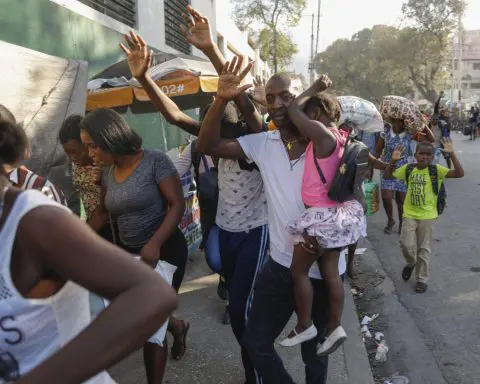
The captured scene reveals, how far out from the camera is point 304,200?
9.29 feet

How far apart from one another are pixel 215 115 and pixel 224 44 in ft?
75.3

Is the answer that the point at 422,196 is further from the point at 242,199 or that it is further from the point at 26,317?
the point at 26,317

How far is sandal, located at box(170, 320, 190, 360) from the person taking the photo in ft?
12.8

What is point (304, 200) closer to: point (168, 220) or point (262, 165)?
point (262, 165)

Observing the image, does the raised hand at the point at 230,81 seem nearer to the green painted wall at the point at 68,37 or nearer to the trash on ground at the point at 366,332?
the trash on ground at the point at 366,332

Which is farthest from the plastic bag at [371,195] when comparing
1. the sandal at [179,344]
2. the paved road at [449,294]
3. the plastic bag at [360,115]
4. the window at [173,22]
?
the window at [173,22]

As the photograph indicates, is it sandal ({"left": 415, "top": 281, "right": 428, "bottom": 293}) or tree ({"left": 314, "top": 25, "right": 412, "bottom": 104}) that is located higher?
tree ({"left": 314, "top": 25, "right": 412, "bottom": 104})

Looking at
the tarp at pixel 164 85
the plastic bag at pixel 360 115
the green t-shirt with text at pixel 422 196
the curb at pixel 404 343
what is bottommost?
the curb at pixel 404 343

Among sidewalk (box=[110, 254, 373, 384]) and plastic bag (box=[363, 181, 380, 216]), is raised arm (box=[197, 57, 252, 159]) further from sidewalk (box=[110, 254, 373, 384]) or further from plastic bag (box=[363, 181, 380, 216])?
plastic bag (box=[363, 181, 380, 216])

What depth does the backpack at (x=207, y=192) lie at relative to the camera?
3.86m

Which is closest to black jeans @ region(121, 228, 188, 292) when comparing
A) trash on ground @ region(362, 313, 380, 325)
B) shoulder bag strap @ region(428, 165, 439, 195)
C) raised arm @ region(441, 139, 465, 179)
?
trash on ground @ region(362, 313, 380, 325)

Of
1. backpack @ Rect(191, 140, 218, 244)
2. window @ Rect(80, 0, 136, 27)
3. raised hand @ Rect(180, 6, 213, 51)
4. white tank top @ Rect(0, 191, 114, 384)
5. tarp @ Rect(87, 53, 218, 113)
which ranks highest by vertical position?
window @ Rect(80, 0, 136, 27)

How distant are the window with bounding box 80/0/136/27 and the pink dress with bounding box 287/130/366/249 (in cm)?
644

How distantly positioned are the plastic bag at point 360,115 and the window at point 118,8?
4802 millimetres
